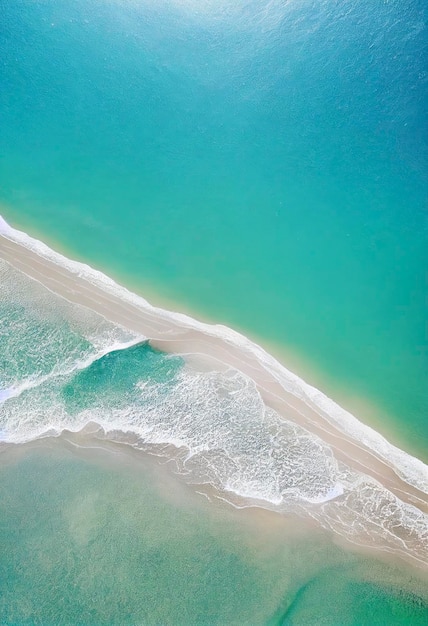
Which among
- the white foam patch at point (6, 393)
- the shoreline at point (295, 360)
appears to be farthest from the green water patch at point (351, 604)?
the white foam patch at point (6, 393)

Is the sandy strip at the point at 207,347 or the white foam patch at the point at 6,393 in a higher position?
the sandy strip at the point at 207,347

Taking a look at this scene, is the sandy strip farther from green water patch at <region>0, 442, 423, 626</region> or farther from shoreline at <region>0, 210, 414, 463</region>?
green water patch at <region>0, 442, 423, 626</region>

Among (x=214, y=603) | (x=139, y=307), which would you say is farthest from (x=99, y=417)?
(x=214, y=603)

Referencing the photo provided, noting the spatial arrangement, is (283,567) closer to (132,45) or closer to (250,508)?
(250,508)

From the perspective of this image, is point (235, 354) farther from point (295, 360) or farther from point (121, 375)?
point (121, 375)

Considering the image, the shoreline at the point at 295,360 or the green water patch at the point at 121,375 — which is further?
the shoreline at the point at 295,360

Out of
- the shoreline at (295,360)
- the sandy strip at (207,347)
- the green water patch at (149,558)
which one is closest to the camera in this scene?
the green water patch at (149,558)

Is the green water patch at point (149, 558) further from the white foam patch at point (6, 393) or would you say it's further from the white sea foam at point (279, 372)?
the white sea foam at point (279, 372)
